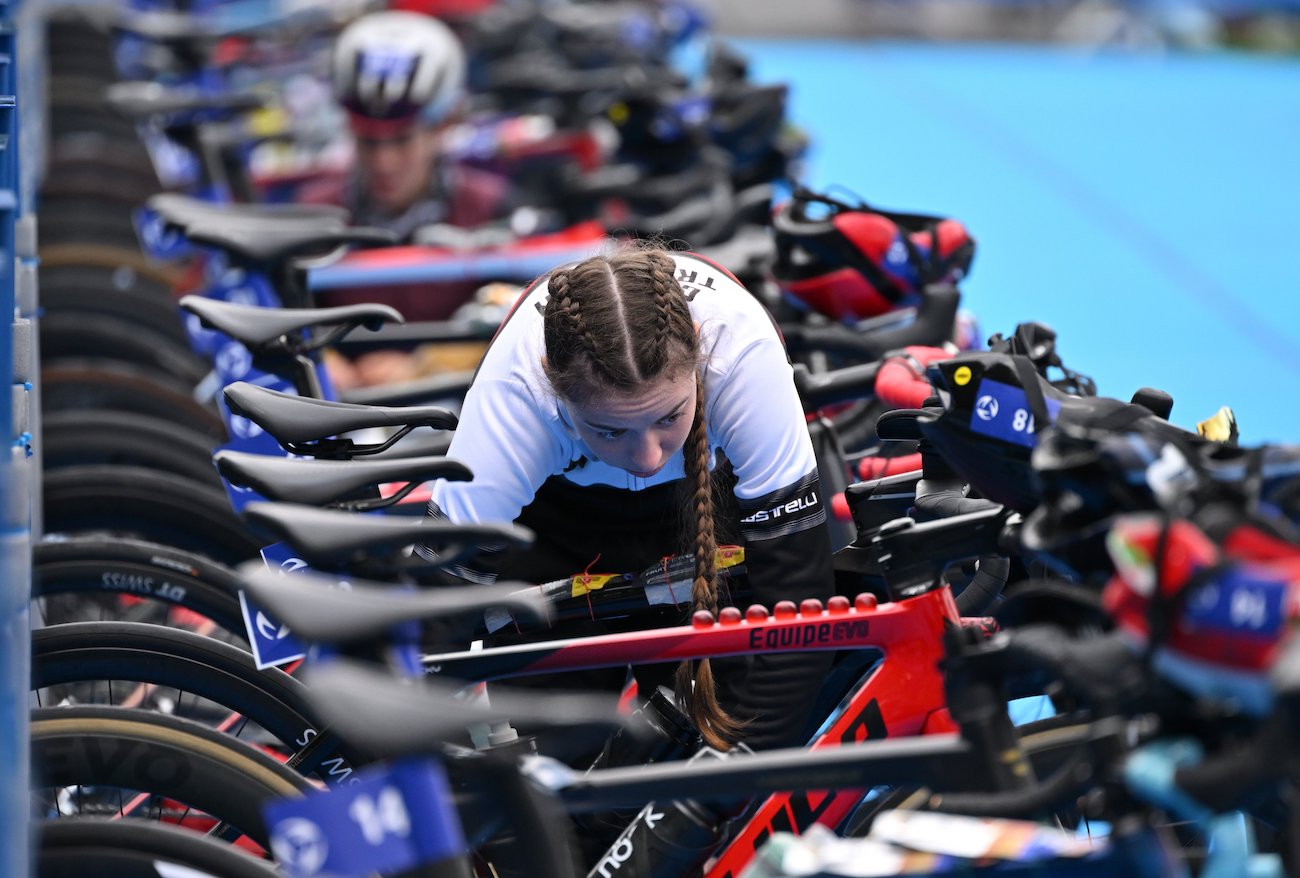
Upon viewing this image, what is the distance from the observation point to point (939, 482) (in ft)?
8.55

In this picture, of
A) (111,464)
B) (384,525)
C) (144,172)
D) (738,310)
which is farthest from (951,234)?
(144,172)

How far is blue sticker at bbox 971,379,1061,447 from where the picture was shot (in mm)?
2264

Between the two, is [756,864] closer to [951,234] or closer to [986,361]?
[986,361]

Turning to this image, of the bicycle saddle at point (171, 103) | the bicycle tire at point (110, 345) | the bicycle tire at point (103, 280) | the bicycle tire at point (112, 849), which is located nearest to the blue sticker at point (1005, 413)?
the bicycle tire at point (112, 849)

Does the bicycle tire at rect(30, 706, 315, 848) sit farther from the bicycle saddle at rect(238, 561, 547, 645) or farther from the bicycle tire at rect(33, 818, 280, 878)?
the bicycle saddle at rect(238, 561, 547, 645)

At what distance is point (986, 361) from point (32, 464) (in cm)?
183

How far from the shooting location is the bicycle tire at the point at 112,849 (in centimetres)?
209

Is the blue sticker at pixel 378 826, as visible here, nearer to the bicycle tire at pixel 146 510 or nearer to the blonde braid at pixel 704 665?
the blonde braid at pixel 704 665

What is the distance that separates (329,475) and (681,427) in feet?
2.06

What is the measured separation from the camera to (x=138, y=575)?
10.4 ft

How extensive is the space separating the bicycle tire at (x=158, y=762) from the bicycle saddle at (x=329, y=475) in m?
0.40

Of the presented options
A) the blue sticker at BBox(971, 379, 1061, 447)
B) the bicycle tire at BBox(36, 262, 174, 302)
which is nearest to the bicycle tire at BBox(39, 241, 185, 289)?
the bicycle tire at BBox(36, 262, 174, 302)

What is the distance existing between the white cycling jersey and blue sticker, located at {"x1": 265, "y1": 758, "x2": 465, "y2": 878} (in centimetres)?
91

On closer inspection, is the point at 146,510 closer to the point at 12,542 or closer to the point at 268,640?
the point at 268,640
